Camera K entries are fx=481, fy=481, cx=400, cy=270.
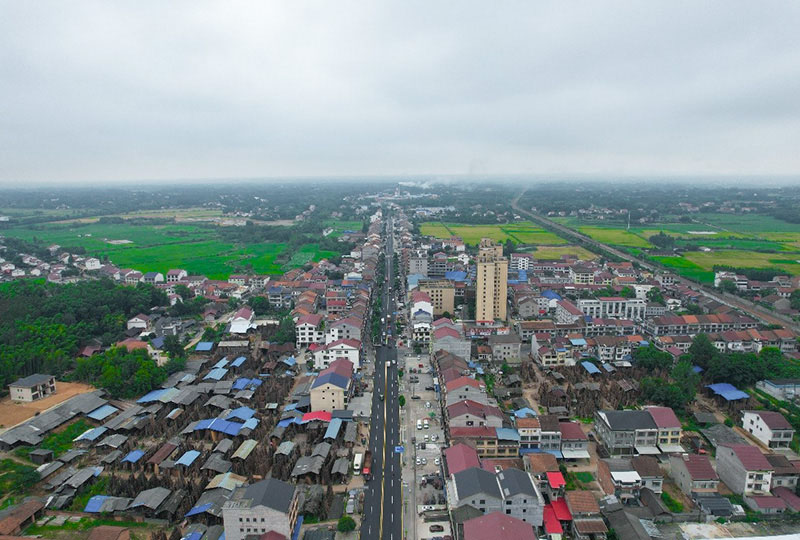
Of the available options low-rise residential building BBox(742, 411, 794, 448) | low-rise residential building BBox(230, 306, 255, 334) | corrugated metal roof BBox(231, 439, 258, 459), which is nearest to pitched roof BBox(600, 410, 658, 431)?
low-rise residential building BBox(742, 411, 794, 448)

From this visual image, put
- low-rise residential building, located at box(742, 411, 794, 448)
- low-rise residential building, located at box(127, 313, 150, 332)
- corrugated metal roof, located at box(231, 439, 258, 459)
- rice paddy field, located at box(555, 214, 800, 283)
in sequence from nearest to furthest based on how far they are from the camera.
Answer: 1. corrugated metal roof, located at box(231, 439, 258, 459)
2. low-rise residential building, located at box(742, 411, 794, 448)
3. low-rise residential building, located at box(127, 313, 150, 332)
4. rice paddy field, located at box(555, 214, 800, 283)

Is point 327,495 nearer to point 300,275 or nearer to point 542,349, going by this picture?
point 542,349

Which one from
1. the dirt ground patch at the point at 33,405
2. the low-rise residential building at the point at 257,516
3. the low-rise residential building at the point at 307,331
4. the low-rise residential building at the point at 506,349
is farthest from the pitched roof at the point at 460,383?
the dirt ground patch at the point at 33,405

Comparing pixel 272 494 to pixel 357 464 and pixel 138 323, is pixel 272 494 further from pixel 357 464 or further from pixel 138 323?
pixel 138 323

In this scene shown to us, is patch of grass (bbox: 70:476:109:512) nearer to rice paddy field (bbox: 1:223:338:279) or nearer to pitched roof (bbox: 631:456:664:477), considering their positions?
pitched roof (bbox: 631:456:664:477)

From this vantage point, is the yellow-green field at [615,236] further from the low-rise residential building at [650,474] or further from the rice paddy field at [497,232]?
the low-rise residential building at [650,474]
